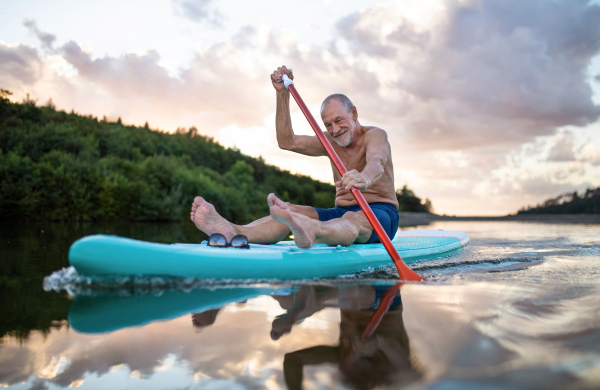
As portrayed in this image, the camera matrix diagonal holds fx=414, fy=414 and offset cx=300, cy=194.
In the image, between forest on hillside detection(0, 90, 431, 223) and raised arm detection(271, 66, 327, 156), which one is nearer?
raised arm detection(271, 66, 327, 156)

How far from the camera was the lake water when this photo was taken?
3.24ft

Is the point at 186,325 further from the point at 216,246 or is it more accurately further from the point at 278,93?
the point at 278,93

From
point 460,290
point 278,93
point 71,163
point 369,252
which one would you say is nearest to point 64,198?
point 71,163

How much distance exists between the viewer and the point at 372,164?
2.83m

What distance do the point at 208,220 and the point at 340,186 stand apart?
103 centimetres

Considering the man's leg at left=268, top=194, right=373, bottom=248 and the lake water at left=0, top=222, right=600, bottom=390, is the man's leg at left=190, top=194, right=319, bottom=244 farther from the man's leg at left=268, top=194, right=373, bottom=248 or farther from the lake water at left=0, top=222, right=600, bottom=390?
the lake water at left=0, top=222, right=600, bottom=390

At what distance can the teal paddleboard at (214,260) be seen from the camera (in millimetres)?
1753

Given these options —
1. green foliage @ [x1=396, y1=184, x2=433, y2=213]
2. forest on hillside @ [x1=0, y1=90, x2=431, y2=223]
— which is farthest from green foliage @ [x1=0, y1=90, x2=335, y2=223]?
green foliage @ [x1=396, y1=184, x2=433, y2=213]

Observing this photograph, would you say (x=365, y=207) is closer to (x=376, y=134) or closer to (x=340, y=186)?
(x=340, y=186)

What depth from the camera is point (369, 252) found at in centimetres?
278

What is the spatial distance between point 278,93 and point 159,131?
106 feet

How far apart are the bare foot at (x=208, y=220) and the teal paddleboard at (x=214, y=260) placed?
9.8 inches

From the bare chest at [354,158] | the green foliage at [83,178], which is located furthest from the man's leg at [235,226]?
the green foliage at [83,178]

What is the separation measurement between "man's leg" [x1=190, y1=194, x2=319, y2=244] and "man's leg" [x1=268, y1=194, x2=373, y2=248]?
13cm
